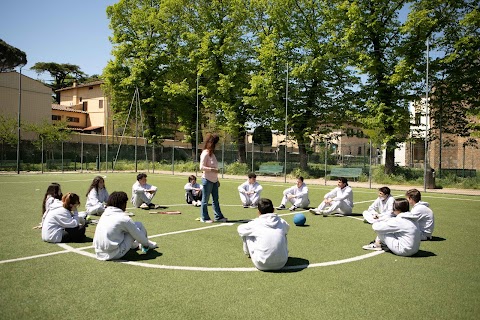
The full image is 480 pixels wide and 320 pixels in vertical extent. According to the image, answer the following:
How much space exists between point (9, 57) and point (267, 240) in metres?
72.2

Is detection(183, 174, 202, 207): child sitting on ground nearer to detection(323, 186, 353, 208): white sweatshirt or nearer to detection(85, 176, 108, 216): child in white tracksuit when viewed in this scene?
detection(85, 176, 108, 216): child in white tracksuit

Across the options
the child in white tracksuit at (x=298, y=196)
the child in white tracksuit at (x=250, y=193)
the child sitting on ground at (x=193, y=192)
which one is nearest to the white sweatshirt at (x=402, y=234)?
the child in white tracksuit at (x=298, y=196)

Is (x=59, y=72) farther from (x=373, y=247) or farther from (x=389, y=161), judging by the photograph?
(x=373, y=247)

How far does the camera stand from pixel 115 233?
643 cm

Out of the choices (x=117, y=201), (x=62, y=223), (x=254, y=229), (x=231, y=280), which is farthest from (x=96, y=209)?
(x=231, y=280)

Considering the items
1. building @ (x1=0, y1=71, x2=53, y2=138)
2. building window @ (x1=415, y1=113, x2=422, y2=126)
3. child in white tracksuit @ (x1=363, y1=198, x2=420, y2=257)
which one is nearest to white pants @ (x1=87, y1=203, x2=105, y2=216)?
child in white tracksuit @ (x1=363, y1=198, x2=420, y2=257)

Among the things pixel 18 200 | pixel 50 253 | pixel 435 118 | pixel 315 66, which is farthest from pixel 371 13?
pixel 50 253

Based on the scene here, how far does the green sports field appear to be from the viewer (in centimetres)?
448

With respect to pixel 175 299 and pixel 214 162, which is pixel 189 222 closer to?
pixel 214 162

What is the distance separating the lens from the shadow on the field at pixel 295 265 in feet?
20.1

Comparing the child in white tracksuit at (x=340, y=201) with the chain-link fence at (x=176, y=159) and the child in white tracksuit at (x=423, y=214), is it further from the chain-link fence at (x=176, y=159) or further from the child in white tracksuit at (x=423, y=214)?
the chain-link fence at (x=176, y=159)

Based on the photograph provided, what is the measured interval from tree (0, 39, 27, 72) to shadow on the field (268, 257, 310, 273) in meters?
70.0

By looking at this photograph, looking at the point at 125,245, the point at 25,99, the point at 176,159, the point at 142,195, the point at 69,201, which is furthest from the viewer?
the point at 25,99

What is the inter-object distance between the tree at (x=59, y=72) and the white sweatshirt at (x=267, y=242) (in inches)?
3085
